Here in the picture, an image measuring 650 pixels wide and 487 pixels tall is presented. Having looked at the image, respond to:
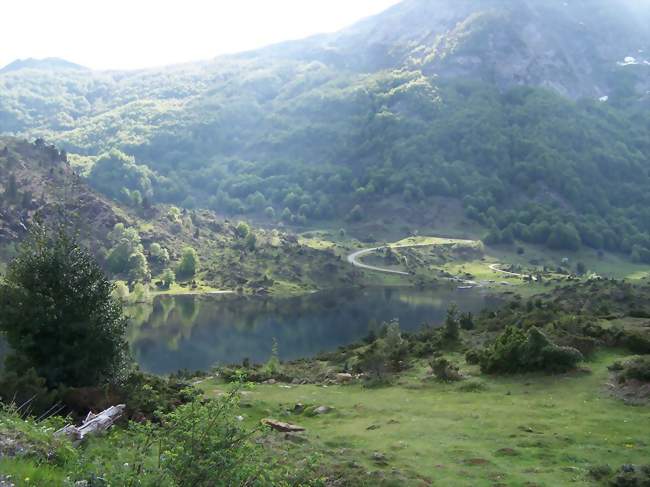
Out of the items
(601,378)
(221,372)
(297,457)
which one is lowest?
(221,372)

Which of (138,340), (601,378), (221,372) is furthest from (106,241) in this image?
(601,378)

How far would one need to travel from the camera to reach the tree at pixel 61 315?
25766 mm

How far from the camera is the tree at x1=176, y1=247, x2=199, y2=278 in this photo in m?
158

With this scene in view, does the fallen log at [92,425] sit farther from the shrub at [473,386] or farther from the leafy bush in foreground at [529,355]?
the leafy bush in foreground at [529,355]

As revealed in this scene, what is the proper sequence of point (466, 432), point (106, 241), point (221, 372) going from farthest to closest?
point (106, 241) → point (221, 372) → point (466, 432)

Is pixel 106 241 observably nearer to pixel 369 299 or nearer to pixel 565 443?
→ pixel 369 299

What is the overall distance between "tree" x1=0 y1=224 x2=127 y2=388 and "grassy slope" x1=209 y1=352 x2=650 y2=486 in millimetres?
7428

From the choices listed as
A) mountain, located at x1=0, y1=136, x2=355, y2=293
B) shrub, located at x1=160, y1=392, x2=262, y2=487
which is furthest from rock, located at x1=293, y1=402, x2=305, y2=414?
mountain, located at x1=0, y1=136, x2=355, y2=293

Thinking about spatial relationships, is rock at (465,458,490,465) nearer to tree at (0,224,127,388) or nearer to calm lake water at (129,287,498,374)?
tree at (0,224,127,388)

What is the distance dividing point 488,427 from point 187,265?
141494 mm

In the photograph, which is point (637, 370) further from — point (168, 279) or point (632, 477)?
point (168, 279)

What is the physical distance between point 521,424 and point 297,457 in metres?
9.23

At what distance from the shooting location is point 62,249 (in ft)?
90.9

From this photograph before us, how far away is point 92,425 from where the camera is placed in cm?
1700
